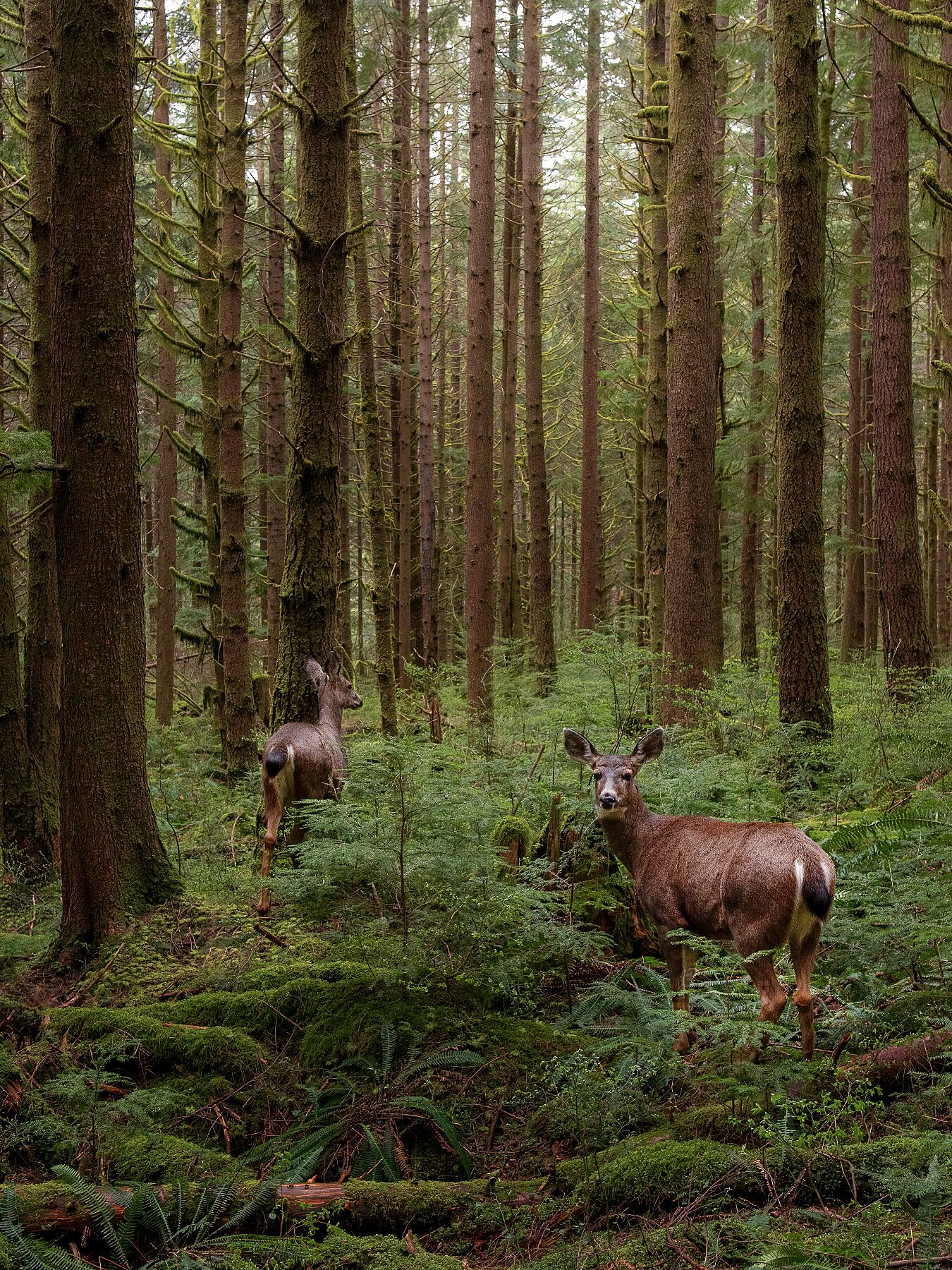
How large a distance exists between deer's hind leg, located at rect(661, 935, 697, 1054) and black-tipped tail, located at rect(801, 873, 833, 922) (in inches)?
33.5

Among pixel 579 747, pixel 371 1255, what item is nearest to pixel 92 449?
pixel 579 747

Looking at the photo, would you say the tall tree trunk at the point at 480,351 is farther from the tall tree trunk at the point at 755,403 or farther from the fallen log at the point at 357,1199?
the fallen log at the point at 357,1199

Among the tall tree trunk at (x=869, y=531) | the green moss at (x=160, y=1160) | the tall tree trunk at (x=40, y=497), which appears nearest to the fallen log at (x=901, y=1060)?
the green moss at (x=160, y=1160)

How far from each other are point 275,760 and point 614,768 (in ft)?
9.14

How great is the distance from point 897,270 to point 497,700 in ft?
27.5

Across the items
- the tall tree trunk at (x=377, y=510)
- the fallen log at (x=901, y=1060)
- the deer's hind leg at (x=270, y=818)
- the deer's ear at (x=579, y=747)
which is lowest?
the fallen log at (x=901, y=1060)

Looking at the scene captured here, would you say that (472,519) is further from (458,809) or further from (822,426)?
(458,809)

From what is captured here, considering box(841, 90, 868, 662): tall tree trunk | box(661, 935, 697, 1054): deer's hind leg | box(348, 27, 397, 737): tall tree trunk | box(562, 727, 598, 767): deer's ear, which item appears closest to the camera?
box(661, 935, 697, 1054): deer's hind leg

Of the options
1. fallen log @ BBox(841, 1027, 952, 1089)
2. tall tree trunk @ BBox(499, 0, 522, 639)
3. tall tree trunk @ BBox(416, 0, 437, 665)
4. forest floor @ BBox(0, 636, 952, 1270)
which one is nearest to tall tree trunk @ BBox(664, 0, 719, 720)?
forest floor @ BBox(0, 636, 952, 1270)

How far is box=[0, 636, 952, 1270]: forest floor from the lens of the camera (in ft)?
11.6

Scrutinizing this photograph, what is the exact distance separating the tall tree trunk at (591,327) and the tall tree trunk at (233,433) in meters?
10.4

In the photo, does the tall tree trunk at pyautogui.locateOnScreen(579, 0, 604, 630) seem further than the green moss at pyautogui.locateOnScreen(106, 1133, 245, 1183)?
Yes

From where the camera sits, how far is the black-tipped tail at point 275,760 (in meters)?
7.35

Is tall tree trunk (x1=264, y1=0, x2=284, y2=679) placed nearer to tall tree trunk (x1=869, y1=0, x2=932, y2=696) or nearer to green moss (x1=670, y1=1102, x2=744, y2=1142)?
tall tree trunk (x1=869, y1=0, x2=932, y2=696)
